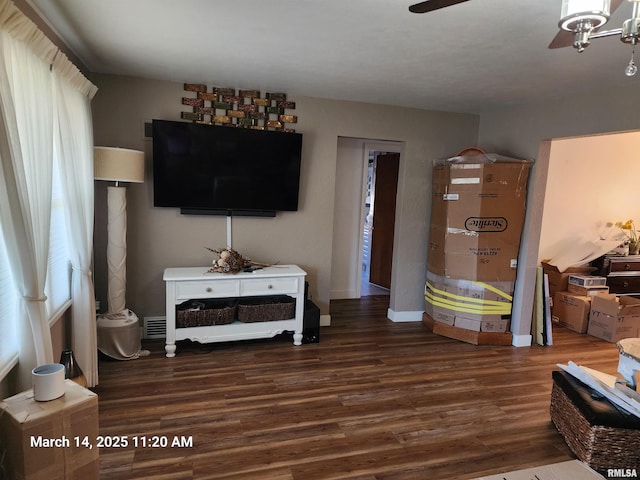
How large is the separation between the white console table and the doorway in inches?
83.5

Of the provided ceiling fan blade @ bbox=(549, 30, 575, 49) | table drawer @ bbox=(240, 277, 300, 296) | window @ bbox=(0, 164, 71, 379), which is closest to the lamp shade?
window @ bbox=(0, 164, 71, 379)

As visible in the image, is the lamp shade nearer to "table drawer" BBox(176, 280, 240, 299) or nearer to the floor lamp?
the floor lamp

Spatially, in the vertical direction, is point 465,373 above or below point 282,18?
below

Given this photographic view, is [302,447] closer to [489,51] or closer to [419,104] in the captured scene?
[489,51]

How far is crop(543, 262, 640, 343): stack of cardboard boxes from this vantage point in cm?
420

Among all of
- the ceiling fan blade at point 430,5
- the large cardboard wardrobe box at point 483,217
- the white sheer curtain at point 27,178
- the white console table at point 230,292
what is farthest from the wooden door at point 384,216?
the white sheer curtain at point 27,178

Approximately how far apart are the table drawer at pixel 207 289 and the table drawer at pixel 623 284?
14.6 ft

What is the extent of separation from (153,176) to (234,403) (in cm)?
204

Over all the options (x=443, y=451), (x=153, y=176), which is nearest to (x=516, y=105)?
(x=443, y=451)

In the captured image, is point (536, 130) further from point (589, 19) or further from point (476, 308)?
point (589, 19)

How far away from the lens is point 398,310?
451 cm

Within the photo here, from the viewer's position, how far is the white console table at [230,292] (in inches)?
130

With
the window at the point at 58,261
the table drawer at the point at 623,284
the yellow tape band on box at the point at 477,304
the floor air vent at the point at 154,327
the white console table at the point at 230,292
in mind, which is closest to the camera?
the window at the point at 58,261

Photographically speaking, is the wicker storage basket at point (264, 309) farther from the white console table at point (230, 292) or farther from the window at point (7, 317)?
the window at point (7, 317)
